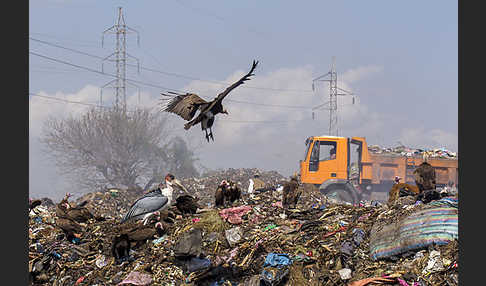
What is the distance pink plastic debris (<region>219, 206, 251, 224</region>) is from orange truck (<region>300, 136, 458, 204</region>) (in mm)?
9662

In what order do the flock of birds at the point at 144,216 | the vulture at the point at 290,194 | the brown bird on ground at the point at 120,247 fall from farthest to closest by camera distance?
the vulture at the point at 290,194, the flock of birds at the point at 144,216, the brown bird on ground at the point at 120,247

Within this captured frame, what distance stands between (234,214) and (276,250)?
1.91 m

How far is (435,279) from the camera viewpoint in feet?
21.7

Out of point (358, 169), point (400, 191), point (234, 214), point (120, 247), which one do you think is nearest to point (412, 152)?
point (358, 169)

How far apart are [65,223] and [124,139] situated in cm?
2760

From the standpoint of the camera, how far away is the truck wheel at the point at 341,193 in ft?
63.0

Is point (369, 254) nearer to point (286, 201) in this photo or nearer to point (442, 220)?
point (442, 220)

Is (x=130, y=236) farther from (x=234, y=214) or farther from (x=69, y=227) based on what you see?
(x=234, y=214)

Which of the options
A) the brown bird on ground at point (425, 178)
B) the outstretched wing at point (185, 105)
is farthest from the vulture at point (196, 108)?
the brown bird on ground at point (425, 178)

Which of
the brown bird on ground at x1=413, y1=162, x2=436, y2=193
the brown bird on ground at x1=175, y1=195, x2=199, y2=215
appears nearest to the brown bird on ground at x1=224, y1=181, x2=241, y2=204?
the brown bird on ground at x1=175, y1=195, x2=199, y2=215

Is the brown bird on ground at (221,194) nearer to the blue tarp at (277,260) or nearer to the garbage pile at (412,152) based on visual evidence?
the blue tarp at (277,260)

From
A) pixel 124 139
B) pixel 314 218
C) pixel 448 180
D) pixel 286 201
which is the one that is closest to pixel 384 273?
pixel 314 218

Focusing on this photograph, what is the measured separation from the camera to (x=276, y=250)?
8000 millimetres

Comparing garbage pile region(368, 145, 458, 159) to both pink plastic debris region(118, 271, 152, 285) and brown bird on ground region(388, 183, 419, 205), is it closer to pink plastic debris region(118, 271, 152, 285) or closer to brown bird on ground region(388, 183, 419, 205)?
brown bird on ground region(388, 183, 419, 205)
